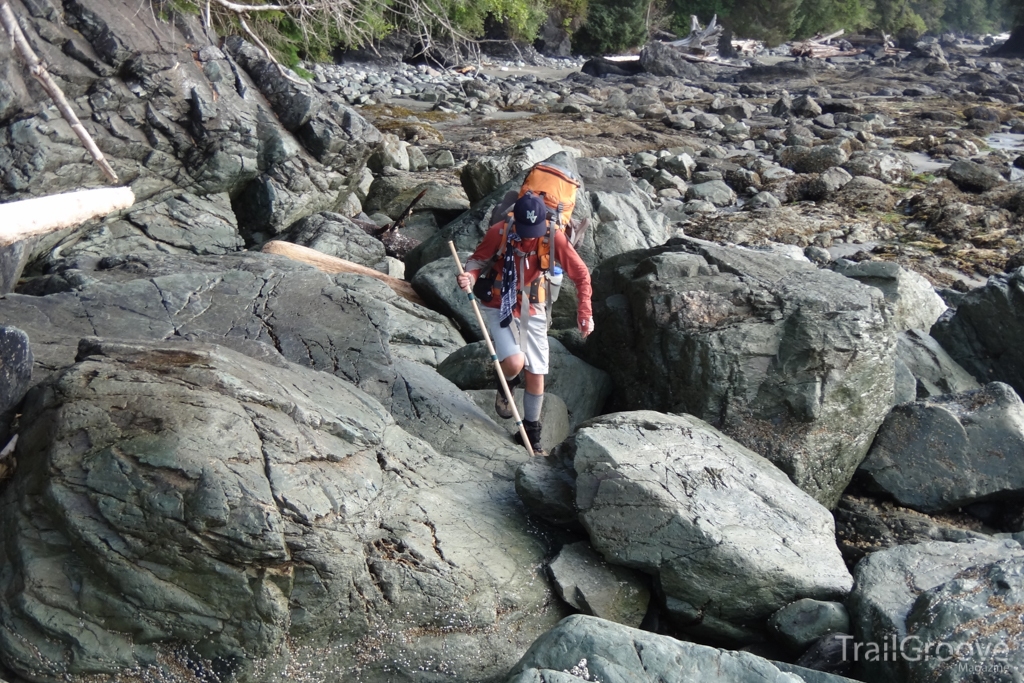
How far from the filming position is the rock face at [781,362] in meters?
6.07

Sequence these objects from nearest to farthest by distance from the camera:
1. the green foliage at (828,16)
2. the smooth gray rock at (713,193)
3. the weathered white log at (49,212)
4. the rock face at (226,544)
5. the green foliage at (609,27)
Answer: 1. the rock face at (226,544)
2. the weathered white log at (49,212)
3. the smooth gray rock at (713,193)
4. the green foliage at (609,27)
5. the green foliage at (828,16)

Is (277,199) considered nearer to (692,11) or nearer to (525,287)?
(525,287)

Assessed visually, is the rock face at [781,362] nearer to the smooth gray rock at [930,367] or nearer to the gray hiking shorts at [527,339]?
the gray hiking shorts at [527,339]

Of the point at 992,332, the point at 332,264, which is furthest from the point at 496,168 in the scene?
the point at 992,332

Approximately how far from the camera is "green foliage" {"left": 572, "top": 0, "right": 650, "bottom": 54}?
147ft

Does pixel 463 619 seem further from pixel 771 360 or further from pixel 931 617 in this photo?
pixel 771 360

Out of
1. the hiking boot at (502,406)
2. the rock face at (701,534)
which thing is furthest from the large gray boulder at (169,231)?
the rock face at (701,534)

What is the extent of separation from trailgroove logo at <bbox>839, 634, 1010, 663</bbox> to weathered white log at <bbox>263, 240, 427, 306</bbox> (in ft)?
17.5

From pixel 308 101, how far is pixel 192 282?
5869mm

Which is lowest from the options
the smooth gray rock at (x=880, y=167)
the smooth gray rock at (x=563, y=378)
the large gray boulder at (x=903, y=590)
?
the smooth gray rock at (x=880, y=167)

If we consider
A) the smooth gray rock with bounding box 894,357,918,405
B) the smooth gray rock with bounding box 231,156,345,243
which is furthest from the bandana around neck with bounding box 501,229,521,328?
the smooth gray rock with bounding box 231,156,345,243

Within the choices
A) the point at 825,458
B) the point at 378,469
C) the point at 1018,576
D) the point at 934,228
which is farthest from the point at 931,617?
the point at 934,228

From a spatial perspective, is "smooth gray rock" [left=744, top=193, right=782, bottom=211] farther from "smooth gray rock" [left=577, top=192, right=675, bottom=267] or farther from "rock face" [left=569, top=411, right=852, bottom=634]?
"rock face" [left=569, top=411, right=852, bottom=634]

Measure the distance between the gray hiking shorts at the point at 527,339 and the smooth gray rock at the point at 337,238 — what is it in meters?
3.89
